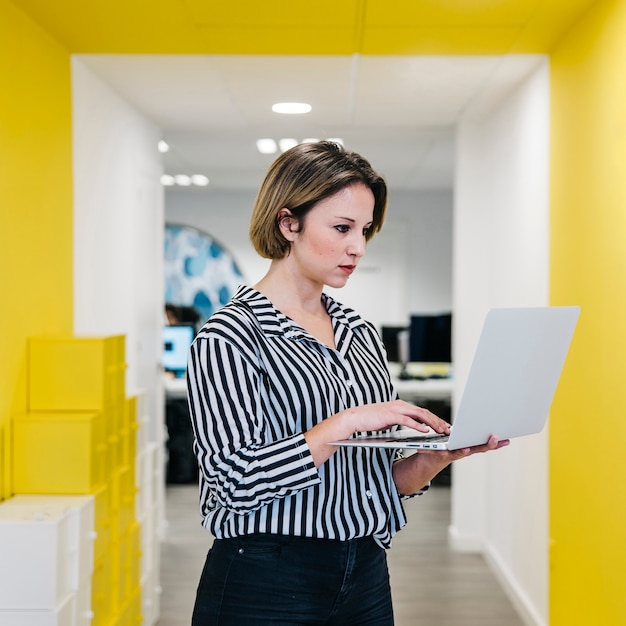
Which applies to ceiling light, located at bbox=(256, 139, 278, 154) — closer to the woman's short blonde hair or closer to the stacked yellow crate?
the stacked yellow crate

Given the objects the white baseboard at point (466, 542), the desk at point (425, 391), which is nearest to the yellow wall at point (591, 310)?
the white baseboard at point (466, 542)

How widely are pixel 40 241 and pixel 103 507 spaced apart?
934 millimetres

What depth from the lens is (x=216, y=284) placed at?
8977mm

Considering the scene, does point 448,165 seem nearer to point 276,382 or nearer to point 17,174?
point 17,174

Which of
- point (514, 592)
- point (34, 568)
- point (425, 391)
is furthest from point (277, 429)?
point (425, 391)

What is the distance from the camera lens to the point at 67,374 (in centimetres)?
294

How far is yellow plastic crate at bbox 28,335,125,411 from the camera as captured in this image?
2922 millimetres

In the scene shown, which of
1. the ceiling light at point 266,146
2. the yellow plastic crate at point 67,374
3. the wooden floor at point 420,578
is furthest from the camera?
the ceiling light at point 266,146

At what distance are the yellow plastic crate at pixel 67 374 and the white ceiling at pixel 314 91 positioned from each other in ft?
3.47

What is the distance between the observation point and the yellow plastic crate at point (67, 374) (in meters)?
2.92

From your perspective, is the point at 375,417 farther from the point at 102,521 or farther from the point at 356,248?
the point at 102,521

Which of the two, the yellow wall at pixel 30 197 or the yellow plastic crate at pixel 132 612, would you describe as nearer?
the yellow wall at pixel 30 197

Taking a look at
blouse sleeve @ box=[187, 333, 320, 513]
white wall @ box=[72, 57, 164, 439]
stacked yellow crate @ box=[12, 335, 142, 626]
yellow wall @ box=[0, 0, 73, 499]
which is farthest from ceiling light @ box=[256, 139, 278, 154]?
blouse sleeve @ box=[187, 333, 320, 513]

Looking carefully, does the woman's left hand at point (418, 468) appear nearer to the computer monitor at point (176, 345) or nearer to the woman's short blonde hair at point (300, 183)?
the woman's short blonde hair at point (300, 183)
